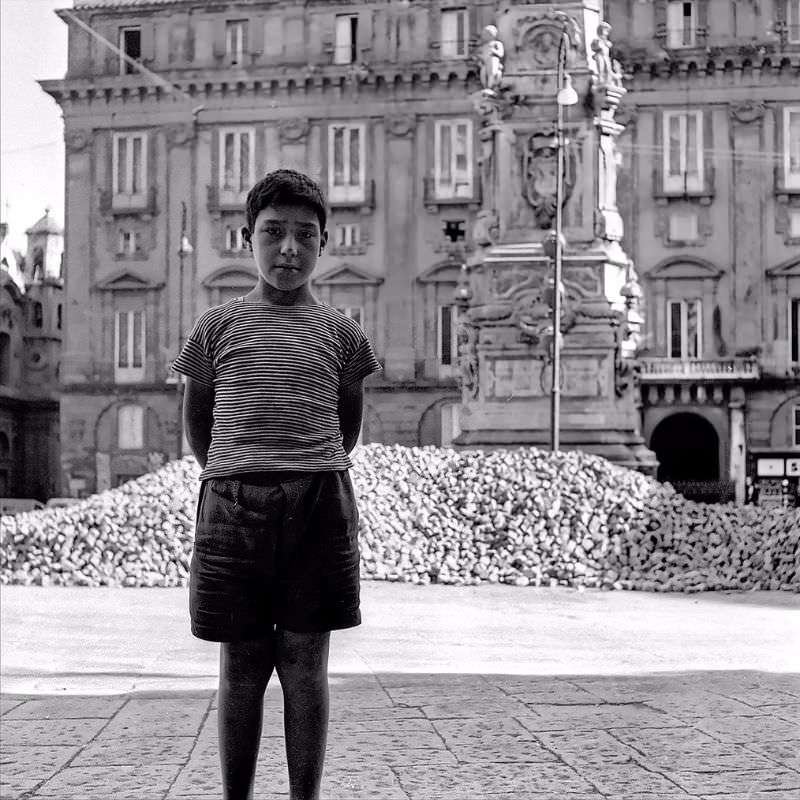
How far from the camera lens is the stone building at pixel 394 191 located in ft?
161

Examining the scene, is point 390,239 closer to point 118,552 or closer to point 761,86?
point 761,86

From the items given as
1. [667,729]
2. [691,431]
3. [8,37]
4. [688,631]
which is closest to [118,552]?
[8,37]

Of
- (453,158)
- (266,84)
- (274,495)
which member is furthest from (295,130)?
(274,495)

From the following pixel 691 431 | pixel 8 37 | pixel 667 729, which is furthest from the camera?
pixel 691 431

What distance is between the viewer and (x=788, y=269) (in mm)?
49219

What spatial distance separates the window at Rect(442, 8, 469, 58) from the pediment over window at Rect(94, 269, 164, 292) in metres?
12.9

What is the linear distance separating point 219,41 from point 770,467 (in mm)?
23903

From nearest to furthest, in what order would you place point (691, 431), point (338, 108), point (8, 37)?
point (8, 37)
point (691, 431)
point (338, 108)

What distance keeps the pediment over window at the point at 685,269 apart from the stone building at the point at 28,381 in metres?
24.3

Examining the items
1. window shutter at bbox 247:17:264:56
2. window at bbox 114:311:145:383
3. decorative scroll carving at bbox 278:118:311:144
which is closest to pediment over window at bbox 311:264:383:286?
decorative scroll carving at bbox 278:118:311:144

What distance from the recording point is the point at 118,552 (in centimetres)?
1822

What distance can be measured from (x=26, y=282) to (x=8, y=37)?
53.0m

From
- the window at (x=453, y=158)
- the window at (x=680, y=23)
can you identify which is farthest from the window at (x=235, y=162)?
the window at (x=680, y=23)

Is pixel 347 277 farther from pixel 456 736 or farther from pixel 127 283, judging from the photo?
pixel 456 736
